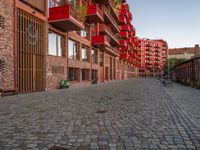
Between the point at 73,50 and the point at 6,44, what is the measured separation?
36.8ft

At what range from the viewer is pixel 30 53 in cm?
1573

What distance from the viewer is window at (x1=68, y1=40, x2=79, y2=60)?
2266cm

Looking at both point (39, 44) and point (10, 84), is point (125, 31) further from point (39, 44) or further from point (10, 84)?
point (10, 84)

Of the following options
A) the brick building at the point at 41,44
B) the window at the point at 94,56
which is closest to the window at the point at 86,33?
the brick building at the point at 41,44

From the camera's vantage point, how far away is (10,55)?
13.5 metres

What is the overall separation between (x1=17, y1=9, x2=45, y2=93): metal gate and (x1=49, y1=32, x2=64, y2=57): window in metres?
1.52

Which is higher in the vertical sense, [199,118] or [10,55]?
[10,55]

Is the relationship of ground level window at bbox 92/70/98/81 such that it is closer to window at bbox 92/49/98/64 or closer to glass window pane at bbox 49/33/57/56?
window at bbox 92/49/98/64

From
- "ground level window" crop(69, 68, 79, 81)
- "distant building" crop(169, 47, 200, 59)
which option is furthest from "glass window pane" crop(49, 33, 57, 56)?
"distant building" crop(169, 47, 200, 59)

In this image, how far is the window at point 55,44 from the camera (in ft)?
62.0

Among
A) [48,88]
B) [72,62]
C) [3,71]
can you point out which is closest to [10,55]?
[3,71]

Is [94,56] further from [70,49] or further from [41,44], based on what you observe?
[41,44]

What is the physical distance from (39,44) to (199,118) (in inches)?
546

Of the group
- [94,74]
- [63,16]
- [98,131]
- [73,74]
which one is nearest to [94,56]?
[94,74]
